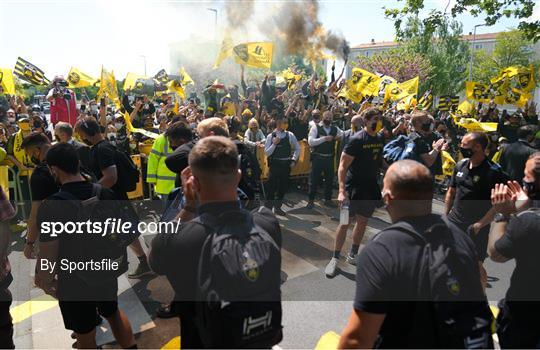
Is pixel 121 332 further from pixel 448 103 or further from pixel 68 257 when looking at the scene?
pixel 448 103

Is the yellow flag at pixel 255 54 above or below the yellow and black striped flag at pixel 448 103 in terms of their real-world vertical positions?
above

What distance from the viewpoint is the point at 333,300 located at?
4457 millimetres

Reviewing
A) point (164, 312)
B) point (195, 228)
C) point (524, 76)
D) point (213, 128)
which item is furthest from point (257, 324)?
point (524, 76)

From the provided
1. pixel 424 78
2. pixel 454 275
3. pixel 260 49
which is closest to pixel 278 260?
pixel 454 275

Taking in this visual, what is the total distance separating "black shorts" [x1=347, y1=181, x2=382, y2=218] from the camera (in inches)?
206

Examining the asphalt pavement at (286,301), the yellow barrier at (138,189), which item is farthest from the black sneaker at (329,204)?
the yellow barrier at (138,189)

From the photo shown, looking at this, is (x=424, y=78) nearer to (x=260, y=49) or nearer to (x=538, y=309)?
(x=260, y=49)

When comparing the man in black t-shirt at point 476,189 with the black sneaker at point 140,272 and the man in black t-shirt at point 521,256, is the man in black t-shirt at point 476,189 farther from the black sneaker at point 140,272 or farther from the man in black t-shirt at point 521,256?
the black sneaker at point 140,272

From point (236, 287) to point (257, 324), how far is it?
0.21 metres

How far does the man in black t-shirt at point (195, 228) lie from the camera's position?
1.79 m

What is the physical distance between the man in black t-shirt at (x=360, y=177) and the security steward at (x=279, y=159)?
92.1 inches

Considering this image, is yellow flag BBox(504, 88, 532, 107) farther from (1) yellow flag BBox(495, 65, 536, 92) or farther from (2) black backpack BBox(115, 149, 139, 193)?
(2) black backpack BBox(115, 149, 139, 193)

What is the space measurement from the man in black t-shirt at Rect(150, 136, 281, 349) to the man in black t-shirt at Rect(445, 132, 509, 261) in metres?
3.25

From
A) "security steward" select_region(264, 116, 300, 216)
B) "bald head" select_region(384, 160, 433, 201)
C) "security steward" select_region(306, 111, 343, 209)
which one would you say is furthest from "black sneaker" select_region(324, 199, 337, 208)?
"bald head" select_region(384, 160, 433, 201)
